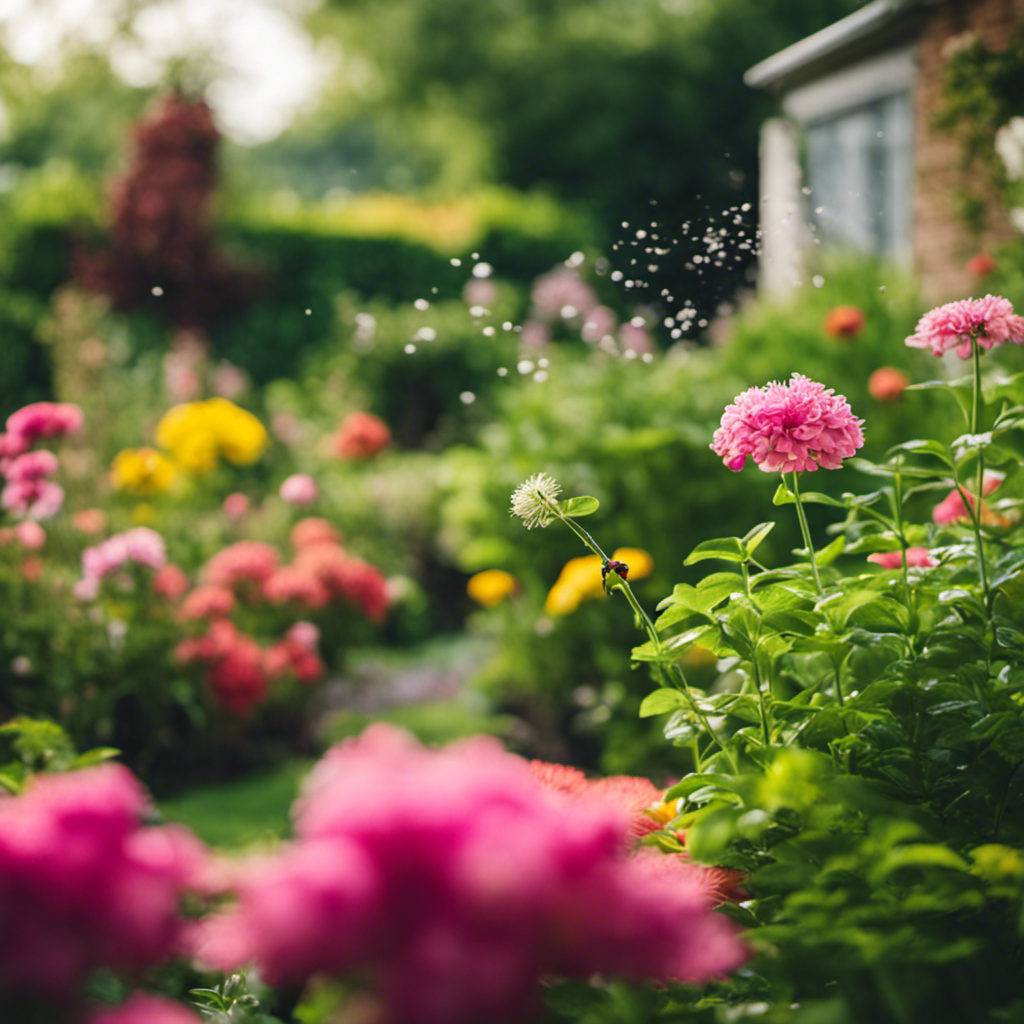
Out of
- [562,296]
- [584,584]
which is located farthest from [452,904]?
[562,296]

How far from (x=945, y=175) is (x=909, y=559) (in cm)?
397

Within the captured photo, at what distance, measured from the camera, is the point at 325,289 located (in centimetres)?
1009

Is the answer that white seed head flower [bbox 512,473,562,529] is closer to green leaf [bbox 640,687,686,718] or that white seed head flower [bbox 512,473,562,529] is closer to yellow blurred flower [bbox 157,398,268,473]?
green leaf [bbox 640,687,686,718]

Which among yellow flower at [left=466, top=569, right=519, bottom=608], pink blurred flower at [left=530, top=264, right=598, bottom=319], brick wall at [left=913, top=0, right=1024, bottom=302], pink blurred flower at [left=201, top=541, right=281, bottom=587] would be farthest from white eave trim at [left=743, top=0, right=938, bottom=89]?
pink blurred flower at [left=201, top=541, right=281, bottom=587]

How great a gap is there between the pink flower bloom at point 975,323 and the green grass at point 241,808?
82.0 inches

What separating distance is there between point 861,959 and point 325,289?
32.6 feet

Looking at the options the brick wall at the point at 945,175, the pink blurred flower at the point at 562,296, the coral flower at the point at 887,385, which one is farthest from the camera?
the pink blurred flower at the point at 562,296

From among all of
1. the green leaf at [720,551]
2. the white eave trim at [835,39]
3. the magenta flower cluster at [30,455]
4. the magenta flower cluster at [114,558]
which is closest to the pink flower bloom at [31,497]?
the magenta flower cluster at [30,455]

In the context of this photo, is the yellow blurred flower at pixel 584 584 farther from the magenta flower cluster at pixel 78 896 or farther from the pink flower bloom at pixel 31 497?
the magenta flower cluster at pixel 78 896

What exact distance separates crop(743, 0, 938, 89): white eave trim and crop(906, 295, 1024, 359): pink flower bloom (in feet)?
15.0

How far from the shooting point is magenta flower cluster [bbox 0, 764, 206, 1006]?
21.1 inches

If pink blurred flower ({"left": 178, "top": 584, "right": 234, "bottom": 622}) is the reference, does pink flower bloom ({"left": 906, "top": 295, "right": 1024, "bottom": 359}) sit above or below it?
below

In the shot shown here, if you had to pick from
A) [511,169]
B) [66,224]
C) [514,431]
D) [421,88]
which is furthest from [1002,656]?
[421,88]

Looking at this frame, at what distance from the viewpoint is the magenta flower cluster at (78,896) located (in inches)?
21.1
